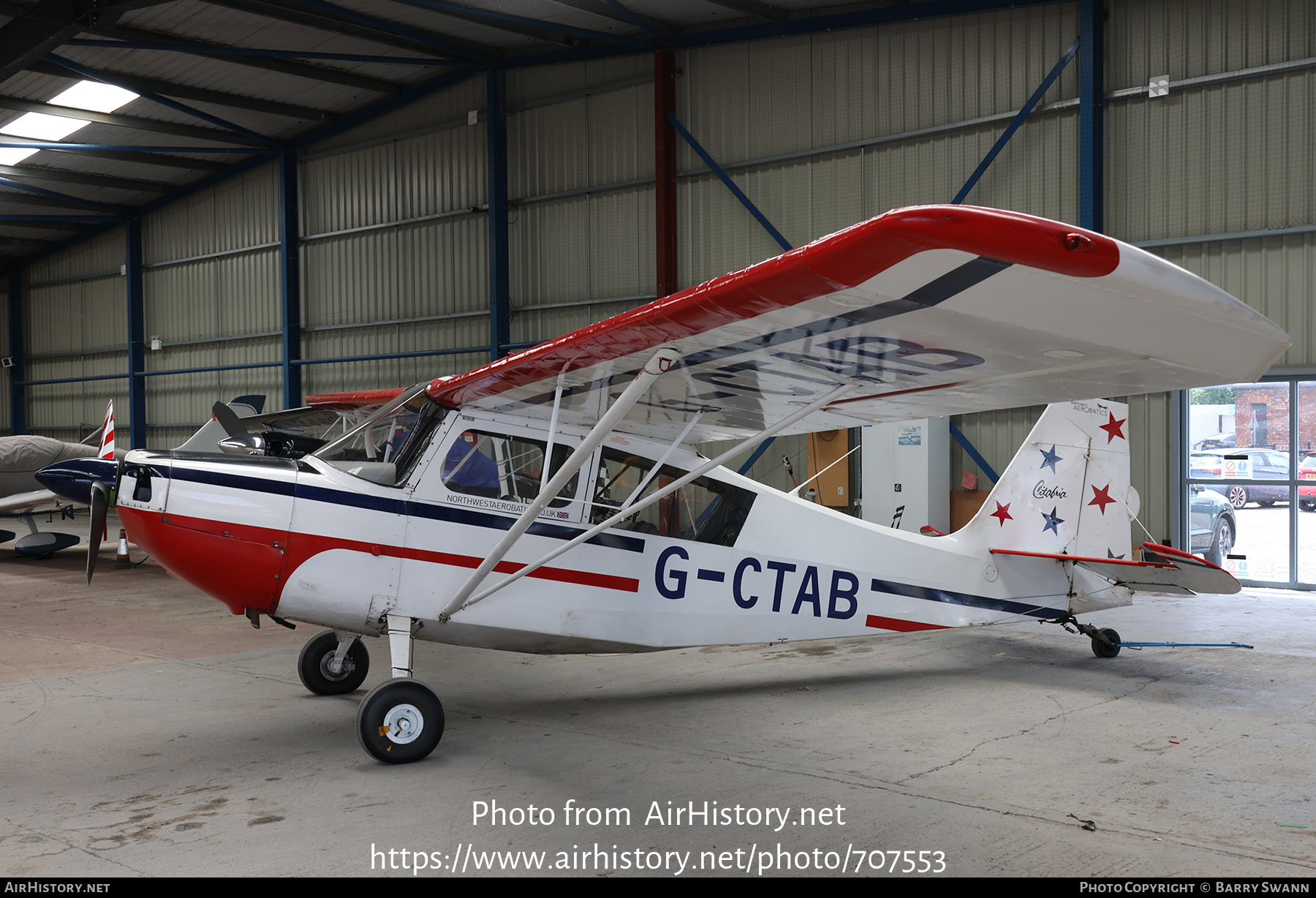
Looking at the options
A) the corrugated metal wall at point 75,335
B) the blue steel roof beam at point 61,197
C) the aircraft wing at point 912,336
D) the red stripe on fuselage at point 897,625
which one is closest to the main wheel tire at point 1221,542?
the red stripe on fuselage at point 897,625

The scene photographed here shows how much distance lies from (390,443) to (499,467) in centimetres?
64

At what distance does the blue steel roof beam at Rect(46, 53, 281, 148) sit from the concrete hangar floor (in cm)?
1359

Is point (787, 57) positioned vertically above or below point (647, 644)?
above

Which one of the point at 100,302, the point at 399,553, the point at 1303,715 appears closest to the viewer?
the point at 399,553

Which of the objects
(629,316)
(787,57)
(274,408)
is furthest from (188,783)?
(274,408)

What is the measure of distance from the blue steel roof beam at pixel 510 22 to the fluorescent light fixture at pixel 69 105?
25.6 ft

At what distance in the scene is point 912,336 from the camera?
3.67 m

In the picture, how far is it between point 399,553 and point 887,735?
2.95 meters

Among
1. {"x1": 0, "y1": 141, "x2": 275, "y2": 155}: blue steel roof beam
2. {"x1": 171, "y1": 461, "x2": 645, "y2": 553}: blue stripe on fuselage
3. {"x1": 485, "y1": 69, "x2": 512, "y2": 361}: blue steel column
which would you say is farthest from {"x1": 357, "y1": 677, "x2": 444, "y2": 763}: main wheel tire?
{"x1": 0, "y1": 141, "x2": 275, "y2": 155}: blue steel roof beam

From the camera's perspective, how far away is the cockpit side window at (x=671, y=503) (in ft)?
19.4

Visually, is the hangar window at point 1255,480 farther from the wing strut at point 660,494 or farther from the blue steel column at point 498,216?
the blue steel column at point 498,216

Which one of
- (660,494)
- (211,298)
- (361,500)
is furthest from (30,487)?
(660,494)

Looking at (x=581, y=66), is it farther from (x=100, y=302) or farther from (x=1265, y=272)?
(x=100, y=302)

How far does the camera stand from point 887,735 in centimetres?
550
